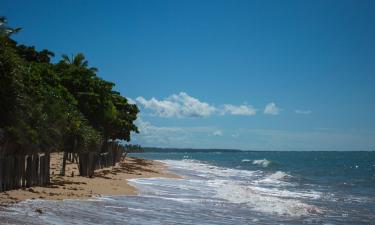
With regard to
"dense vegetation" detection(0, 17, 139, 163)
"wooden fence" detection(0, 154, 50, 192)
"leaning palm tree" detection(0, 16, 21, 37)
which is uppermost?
"leaning palm tree" detection(0, 16, 21, 37)

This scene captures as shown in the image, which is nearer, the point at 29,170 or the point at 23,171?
the point at 23,171

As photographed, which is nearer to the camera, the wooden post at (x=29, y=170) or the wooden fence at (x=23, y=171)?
the wooden fence at (x=23, y=171)

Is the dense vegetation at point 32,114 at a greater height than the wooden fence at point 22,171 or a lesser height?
greater

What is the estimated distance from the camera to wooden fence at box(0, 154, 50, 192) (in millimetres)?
17000

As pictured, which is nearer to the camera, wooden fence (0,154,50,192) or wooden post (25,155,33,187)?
wooden fence (0,154,50,192)

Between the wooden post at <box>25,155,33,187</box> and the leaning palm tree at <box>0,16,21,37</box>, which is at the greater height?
the leaning palm tree at <box>0,16,21,37</box>

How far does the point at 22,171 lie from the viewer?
1842 centimetres

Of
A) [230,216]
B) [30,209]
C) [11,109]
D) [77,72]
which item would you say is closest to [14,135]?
[11,109]

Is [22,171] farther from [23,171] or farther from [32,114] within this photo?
[32,114]

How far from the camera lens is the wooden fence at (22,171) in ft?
55.8

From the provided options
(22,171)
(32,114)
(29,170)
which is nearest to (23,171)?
(22,171)

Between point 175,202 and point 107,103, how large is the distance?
2178cm

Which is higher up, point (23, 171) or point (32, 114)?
point (32, 114)

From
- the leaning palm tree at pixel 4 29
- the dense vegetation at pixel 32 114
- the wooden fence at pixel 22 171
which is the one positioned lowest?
the wooden fence at pixel 22 171
